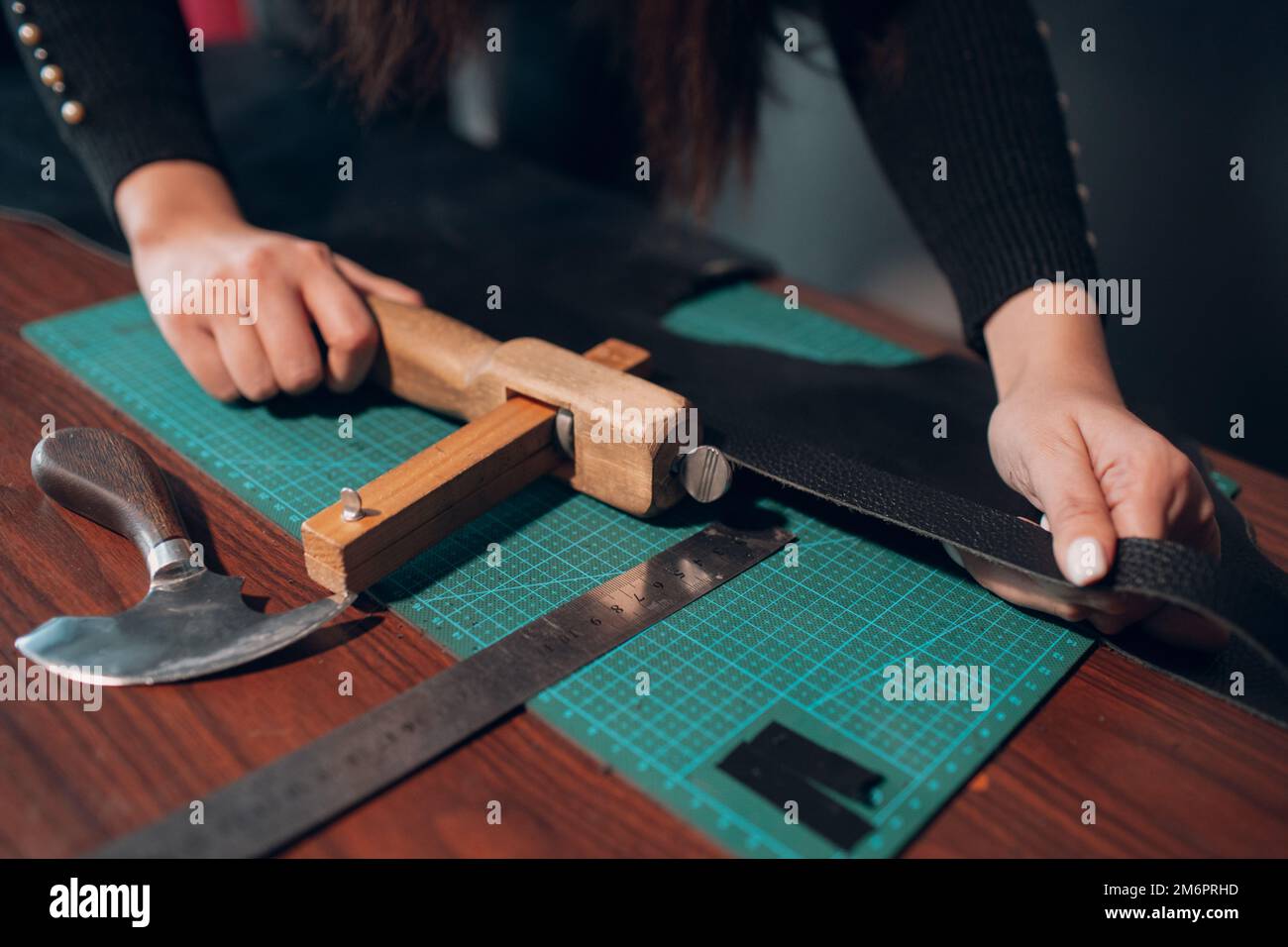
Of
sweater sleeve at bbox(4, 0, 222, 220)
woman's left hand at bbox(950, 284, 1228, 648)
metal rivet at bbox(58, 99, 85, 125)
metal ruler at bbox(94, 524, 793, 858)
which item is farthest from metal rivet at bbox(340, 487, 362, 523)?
metal rivet at bbox(58, 99, 85, 125)

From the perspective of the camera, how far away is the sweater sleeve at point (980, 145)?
1.07 metres

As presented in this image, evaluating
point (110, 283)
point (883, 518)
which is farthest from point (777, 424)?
point (110, 283)

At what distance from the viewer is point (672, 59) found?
1.31 metres

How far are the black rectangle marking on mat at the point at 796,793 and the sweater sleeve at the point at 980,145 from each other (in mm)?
620

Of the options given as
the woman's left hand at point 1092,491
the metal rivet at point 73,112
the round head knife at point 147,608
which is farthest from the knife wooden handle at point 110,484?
the woman's left hand at point 1092,491

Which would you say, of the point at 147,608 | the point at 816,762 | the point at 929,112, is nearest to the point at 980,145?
the point at 929,112

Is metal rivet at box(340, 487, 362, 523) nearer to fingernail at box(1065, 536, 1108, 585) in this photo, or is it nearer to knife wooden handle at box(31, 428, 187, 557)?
knife wooden handle at box(31, 428, 187, 557)

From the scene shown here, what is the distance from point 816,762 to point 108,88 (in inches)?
45.7

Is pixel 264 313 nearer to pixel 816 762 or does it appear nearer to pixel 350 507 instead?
pixel 350 507

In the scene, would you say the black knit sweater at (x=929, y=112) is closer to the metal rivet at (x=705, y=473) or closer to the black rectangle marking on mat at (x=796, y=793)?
the metal rivet at (x=705, y=473)

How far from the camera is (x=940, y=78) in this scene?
1.17 meters

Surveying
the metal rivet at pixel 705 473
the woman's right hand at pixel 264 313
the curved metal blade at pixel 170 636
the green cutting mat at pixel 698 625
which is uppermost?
the woman's right hand at pixel 264 313

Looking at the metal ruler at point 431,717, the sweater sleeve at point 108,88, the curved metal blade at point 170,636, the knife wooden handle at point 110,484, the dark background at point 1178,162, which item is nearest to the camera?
the metal ruler at point 431,717

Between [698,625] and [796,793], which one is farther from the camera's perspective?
[698,625]
